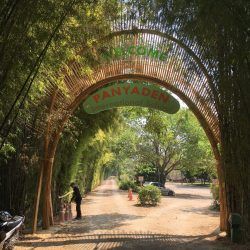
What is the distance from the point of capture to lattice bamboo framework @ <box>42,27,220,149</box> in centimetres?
1006

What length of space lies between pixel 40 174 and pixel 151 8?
5740mm

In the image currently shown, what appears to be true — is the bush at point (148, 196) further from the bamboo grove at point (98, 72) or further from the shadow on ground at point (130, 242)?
the shadow on ground at point (130, 242)

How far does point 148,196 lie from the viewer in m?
19.8

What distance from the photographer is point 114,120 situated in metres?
14.8

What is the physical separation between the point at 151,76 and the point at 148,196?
9.88 meters

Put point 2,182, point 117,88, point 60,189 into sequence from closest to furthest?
point 2,182 → point 117,88 → point 60,189

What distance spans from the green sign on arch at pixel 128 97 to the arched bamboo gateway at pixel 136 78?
0.81 feet

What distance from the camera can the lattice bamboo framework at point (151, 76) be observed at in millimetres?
10062

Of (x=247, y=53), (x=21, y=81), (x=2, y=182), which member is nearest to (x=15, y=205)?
(x=2, y=182)

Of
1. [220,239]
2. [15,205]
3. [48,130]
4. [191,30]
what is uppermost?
[191,30]

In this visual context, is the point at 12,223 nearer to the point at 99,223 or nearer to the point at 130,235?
the point at 130,235

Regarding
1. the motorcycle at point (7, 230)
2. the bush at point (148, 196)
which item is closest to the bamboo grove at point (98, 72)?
the motorcycle at point (7, 230)

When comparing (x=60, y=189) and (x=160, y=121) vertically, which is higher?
(x=160, y=121)

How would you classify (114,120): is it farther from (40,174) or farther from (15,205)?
(15,205)
